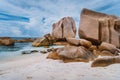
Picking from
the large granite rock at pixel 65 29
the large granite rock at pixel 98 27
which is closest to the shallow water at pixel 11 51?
the large granite rock at pixel 98 27

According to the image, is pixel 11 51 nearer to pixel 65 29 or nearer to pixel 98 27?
pixel 98 27

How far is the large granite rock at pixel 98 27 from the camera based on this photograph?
13.2 metres

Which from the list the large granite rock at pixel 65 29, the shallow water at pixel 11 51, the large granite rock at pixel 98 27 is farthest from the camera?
the large granite rock at pixel 65 29

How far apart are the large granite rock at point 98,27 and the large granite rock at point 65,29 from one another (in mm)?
22065

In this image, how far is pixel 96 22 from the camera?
44.0ft

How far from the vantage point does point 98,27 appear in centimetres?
1359

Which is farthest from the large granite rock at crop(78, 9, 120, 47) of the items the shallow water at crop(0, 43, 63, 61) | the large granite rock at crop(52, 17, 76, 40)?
the large granite rock at crop(52, 17, 76, 40)

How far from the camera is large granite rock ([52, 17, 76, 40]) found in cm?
3653

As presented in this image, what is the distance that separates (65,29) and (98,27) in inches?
915

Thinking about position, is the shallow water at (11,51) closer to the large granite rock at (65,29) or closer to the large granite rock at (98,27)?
the large granite rock at (98,27)

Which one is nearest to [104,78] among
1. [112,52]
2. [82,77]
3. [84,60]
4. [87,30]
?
[82,77]

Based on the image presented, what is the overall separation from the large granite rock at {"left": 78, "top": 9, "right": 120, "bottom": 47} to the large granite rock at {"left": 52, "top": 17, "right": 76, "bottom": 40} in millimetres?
22065

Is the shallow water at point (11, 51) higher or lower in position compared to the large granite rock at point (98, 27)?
lower

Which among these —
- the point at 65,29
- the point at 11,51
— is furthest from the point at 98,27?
the point at 65,29
